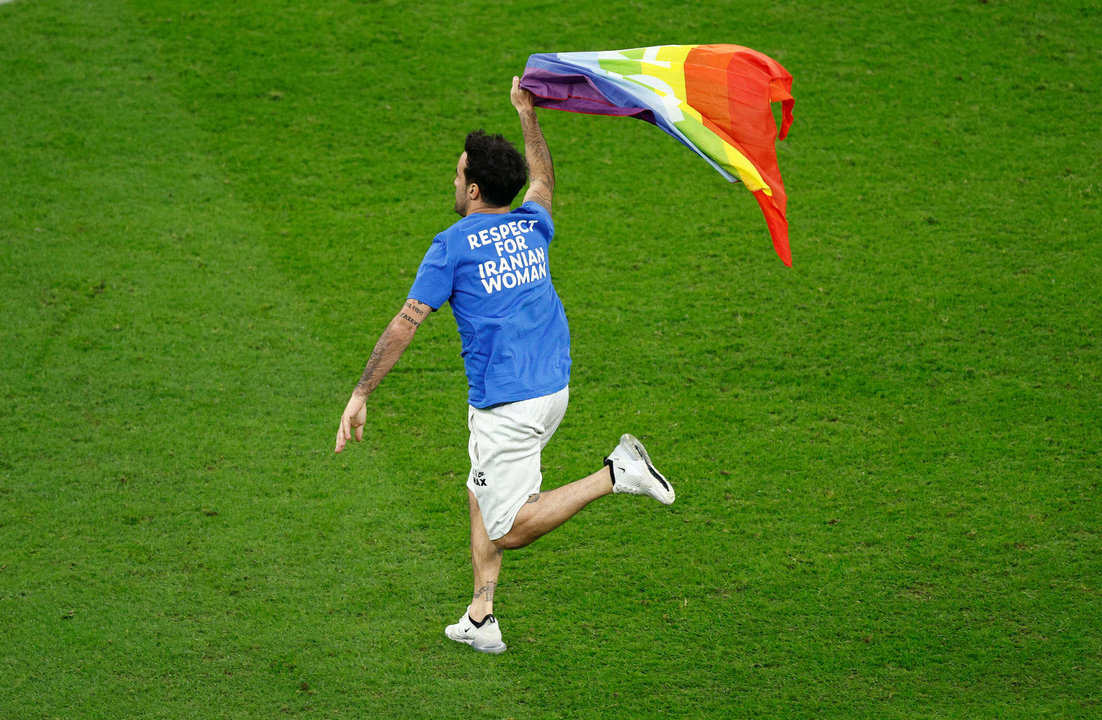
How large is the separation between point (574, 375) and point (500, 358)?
2.13 metres

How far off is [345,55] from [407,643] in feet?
20.8

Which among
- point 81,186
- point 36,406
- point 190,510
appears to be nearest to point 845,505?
point 190,510

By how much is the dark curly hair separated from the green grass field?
74.1 inches

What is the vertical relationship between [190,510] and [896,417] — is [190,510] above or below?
below

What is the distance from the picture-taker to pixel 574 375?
6.64 meters

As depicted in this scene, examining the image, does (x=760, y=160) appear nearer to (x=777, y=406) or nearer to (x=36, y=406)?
(x=777, y=406)

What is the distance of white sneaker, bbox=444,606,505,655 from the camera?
4758 millimetres

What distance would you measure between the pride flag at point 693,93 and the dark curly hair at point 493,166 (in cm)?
72

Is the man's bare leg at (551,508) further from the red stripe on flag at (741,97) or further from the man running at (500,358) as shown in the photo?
the red stripe on flag at (741,97)

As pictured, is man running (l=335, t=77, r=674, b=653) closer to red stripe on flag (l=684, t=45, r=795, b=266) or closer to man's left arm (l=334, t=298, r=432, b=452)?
man's left arm (l=334, t=298, r=432, b=452)

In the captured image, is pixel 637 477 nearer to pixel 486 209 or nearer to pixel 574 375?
pixel 486 209

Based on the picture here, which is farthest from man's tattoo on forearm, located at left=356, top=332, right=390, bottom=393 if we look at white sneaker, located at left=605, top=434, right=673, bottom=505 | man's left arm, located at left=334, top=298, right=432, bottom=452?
white sneaker, located at left=605, top=434, right=673, bottom=505

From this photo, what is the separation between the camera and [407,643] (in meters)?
4.85

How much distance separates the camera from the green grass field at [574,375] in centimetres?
475
